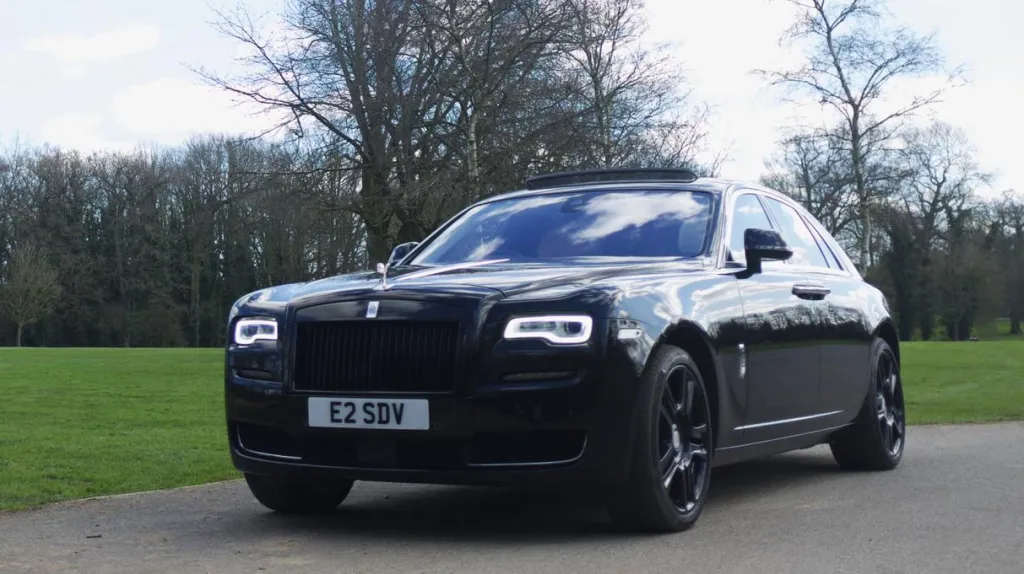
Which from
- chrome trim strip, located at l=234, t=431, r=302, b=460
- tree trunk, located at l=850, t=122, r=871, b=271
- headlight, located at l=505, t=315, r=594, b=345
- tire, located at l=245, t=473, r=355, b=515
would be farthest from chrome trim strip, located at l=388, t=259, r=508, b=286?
tree trunk, located at l=850, t=122, r=871, b=271

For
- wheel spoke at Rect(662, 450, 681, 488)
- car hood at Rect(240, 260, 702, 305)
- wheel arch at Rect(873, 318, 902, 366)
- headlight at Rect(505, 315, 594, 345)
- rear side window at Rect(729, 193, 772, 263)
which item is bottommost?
wheel spoke at Rect(662, 450, 681, 488)

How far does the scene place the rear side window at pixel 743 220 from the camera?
679cm

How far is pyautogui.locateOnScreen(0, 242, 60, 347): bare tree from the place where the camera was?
63.7 meters

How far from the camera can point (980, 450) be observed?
9273 mm

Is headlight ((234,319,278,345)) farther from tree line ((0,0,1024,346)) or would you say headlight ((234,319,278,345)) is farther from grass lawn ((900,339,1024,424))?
tree line ((0,0,1024,346))

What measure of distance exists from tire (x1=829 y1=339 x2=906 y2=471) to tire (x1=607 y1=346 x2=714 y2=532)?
2.39 meters

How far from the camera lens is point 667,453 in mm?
5508

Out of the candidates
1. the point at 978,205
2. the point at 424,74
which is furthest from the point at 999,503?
the point at 978,205

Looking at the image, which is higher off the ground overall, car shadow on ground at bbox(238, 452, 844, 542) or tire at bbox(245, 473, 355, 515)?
tire at bbox(245, 473, 355, 515)

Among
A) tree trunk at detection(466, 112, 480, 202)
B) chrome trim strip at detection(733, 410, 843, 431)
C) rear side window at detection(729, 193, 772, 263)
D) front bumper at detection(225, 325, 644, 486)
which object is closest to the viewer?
front bumper at detection(225, 325, 644, 486)

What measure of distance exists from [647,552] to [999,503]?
2.40m

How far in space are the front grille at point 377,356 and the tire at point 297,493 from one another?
2.79 ft

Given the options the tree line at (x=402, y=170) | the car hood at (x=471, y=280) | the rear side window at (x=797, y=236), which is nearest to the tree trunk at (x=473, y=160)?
the tree line at (x=402, y=170)

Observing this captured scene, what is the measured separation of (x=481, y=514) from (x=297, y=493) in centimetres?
89
